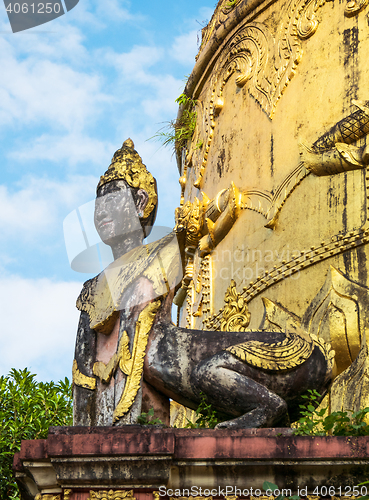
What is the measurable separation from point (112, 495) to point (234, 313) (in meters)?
3.31

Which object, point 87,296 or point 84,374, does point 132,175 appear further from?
point 84,374

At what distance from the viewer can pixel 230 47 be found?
33.2 ft

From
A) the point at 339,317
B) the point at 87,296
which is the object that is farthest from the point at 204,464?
the point at 339,317

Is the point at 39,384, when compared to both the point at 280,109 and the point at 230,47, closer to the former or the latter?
the point at 280,109

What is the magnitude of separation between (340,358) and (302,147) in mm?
2695

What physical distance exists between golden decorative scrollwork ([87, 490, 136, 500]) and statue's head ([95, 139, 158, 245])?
2.50 meters

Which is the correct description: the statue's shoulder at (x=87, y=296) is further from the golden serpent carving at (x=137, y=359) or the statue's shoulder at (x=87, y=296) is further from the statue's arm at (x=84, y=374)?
the golden serpent carving at (x=137, y=359)

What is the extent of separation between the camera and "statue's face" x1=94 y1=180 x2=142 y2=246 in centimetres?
655

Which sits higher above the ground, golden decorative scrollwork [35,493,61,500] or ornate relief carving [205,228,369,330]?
ornate relief carving [205,228,369,330]

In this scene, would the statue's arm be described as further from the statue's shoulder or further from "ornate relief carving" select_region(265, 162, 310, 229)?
"ornate relief carving" select_region(265, 162, 310, 229)

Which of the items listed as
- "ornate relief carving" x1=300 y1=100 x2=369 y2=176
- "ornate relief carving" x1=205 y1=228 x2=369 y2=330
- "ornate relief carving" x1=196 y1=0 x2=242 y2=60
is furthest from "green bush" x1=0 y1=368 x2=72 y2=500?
"ornate relief carving" x1=196 y1=0 x2=242 y2=60

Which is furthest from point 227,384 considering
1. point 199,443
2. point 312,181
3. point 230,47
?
point 230,47

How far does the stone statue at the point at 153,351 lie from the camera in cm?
555

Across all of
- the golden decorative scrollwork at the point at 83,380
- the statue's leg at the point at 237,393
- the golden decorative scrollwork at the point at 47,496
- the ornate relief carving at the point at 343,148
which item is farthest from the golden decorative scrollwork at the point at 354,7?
the golden decorative scrollwork at the point at 47,496
